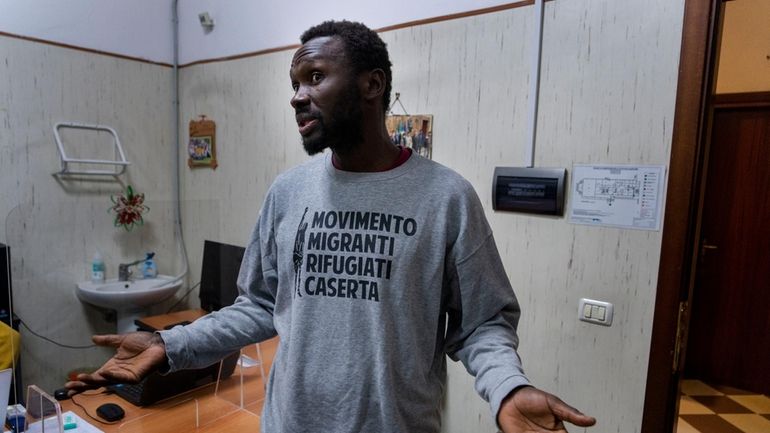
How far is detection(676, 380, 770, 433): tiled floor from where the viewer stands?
2.69 metres

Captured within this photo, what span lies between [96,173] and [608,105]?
2.66 meters

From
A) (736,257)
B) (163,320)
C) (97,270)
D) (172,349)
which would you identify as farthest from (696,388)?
(97,270)

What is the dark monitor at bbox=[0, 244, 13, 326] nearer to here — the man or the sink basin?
the sink basin

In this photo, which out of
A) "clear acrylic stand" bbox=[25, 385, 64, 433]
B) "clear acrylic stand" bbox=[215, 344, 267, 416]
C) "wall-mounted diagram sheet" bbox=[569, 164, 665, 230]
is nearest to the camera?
"clear acrylic stand" bbox=[25, 385, 64, 433]

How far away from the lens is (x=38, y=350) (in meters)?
2.56

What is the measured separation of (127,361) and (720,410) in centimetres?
337

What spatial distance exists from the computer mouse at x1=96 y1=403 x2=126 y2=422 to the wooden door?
136 inches

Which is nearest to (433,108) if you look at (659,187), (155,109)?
(659,187)

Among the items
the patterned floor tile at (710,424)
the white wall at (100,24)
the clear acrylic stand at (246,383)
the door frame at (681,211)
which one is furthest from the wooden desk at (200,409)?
the patterned floor tile at (710,424)

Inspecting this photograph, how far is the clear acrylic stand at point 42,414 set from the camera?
1210 millimetres

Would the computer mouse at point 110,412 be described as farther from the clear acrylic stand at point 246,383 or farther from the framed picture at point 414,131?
the framed picture at point 414,131

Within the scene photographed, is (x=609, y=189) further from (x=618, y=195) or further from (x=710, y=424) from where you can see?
(x=710, y=424)

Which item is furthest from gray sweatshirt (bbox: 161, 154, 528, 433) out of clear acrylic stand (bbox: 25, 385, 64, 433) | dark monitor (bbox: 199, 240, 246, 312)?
dark monitor (bbox: 199, 240, 246, 312)

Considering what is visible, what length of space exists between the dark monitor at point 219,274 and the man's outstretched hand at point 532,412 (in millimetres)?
1901
